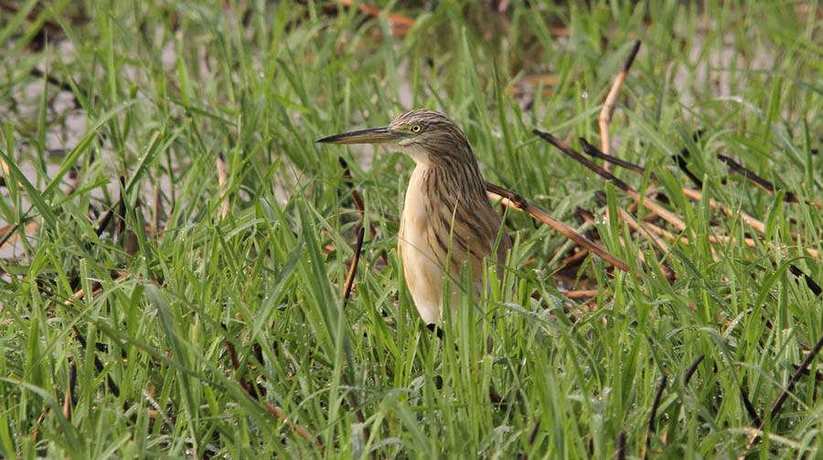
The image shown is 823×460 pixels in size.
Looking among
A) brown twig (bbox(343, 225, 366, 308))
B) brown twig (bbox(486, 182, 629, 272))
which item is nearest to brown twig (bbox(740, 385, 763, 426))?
brown twig (bbox(486, 182, 629, 272))

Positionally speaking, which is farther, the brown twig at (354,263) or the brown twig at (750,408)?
the brown twig at (354,263)

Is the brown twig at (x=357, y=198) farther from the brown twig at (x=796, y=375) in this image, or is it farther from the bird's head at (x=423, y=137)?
the brown twig at (x=796, y=375)

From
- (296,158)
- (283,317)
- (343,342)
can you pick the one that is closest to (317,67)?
(296,158)

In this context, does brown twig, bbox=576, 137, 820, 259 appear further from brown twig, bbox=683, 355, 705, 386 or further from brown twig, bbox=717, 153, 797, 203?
brown twig, bbox=683, 355, 705, 386

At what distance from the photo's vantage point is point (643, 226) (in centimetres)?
489

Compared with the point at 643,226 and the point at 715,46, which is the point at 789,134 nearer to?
the point at 643,226

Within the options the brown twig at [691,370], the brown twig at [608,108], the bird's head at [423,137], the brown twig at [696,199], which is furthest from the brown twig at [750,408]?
the brown twig at [608,108]

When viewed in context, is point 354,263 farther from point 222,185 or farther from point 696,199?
point 696,199

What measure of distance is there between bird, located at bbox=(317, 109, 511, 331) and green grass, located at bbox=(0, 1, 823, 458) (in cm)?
11

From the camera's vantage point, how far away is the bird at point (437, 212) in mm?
4309

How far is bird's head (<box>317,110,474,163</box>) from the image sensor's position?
182 inches

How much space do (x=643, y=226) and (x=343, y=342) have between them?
5.60 ft

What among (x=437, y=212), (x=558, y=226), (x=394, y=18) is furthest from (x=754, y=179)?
(x=394, y=18)

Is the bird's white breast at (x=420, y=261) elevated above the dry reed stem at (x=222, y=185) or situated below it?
below
